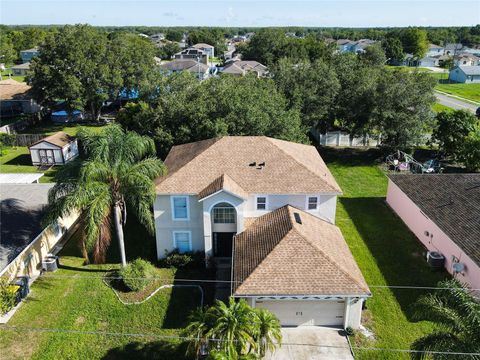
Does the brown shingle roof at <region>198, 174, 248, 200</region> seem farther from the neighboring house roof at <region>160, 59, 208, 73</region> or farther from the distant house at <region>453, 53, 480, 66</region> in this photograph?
the distant house at <region>453, 53, 480, 66</region>

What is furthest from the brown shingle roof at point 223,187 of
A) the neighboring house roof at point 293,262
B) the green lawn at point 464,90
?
the green lawn at point 464,90

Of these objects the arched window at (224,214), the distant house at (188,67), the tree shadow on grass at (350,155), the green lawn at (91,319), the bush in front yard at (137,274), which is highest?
the distant house at (188,67)

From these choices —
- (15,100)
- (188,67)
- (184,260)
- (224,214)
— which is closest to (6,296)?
(184,260)

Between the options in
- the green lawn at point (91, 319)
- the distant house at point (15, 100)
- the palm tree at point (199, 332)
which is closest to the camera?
the palm tree at point (199, 332)

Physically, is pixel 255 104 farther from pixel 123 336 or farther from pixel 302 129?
pixel 123 336

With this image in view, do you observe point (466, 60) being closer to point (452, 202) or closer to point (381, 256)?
point (452, 202)

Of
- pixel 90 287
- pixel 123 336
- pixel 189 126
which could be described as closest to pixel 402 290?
pixel 123 336

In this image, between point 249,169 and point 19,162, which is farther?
point 19,162

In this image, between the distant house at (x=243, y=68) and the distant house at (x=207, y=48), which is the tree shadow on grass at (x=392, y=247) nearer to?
the distant house at (x=243, y=68)
